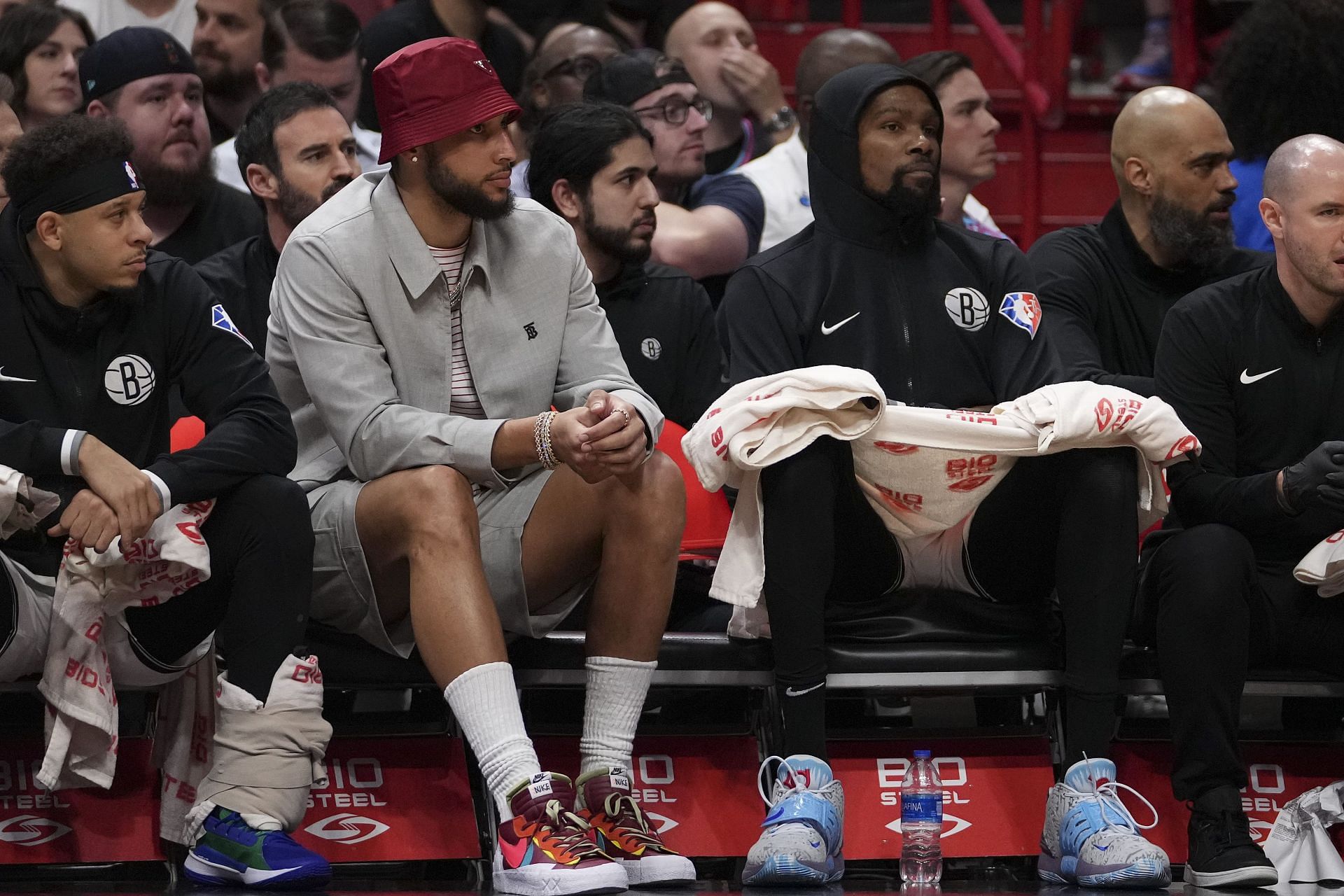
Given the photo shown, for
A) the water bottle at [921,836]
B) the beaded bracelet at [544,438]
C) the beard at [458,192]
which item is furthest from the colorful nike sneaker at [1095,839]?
the beard at [458,192]

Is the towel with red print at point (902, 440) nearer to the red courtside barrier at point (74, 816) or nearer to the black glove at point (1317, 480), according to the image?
the black glove at point (1317, 480)

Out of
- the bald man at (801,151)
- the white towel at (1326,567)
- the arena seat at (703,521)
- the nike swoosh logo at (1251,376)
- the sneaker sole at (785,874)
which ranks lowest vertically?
the sneaker sole at (785,874)

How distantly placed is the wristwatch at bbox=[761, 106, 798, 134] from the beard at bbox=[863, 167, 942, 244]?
91.6 inches

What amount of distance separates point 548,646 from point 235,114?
3199 millimetres

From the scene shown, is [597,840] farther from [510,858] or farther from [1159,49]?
[1159,49]

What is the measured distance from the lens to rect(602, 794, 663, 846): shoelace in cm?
323

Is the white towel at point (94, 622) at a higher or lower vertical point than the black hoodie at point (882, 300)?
lower

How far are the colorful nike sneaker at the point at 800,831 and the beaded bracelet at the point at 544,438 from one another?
738 millimetres

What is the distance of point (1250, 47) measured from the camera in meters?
5.58

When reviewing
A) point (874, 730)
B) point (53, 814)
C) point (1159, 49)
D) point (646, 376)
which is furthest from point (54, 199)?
point (1159, 49)

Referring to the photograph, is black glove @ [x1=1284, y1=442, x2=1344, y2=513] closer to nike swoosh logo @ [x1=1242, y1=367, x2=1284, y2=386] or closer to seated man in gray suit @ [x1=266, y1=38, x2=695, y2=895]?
nike swoosh logo @ [x1=1242, y1=367, x2=1284, y2=386]

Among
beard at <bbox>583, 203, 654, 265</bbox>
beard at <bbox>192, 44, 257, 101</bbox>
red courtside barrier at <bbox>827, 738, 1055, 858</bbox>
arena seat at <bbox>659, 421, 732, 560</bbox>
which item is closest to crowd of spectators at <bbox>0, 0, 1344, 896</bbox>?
red courtside barrier at <bbox>827, 738, 1055, 858</bbox>

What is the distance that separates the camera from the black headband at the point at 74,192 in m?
3.39

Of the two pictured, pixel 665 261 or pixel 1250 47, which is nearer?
pixel 665 261
